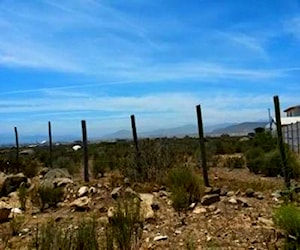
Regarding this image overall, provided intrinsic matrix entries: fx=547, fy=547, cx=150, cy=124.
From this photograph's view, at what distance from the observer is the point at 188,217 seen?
11258 mm

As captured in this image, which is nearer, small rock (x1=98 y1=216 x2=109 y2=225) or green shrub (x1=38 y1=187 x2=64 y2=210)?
small rock (x1=98 y1=216 x2=109 y2=225)

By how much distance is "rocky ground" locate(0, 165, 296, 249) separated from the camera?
9.40m

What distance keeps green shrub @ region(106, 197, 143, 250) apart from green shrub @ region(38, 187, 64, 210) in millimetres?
4842

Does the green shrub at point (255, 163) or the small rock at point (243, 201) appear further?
the green shrub at point (255, 163)

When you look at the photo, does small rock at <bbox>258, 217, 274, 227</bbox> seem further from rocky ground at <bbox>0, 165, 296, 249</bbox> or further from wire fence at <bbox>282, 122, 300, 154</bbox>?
wire fence at <bbox>282, 122, 300, 154</bbox>

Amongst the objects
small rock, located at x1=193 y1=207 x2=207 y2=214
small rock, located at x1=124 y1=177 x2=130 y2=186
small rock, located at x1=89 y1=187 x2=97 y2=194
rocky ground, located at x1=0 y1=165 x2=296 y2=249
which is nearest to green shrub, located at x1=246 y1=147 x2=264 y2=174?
rocky ground, located at x1=0 y1=165 x2=296 y2=249

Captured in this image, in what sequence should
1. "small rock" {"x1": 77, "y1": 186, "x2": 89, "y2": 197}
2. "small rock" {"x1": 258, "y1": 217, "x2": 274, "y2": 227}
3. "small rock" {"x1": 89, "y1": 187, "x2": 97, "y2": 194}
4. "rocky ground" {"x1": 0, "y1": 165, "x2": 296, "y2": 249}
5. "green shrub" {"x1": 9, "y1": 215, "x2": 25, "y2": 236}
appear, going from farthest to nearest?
"small rock" {"x1": 89, "y1": 187, "x2": 97, "y2": 194}, "small rock" {"x1": 77, "y1": 186, "x2": 89, "y2": 197}, "green shrub" {"x1": 9, "y1": 215, "x2": 25, "y2": 236}, "small rock" {"x1": 258, "y1": 217, "x2": 274, "y2": 227}, "rocky ground" {"x1": 0, "y1": 165, "x2": 296, "y2": 249}

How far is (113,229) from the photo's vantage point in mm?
8766

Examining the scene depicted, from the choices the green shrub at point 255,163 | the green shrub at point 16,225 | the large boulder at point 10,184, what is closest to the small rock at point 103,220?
the green shrub at point 16,225

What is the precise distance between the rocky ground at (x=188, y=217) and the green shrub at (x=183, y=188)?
231 mm

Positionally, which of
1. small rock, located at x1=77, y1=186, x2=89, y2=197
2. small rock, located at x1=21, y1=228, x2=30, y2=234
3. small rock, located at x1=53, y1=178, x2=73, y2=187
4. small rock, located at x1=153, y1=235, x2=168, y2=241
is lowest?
small rock, located at x1=153, y1=235, x2=168, y2=241

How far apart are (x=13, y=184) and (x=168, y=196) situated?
6992 mm

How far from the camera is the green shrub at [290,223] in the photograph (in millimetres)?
8445

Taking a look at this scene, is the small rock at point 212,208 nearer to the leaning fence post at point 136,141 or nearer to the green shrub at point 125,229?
the green shrub at point 125,229
